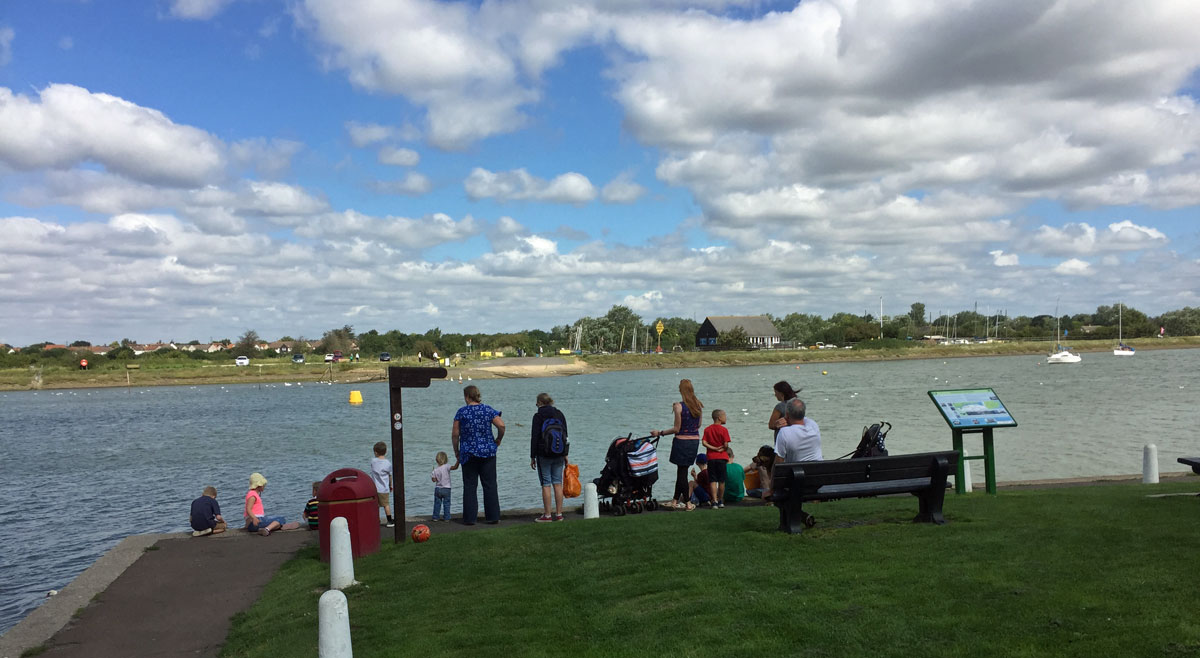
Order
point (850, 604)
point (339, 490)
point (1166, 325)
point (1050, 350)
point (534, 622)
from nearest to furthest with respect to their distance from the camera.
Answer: point (850, 604), point (534, 622), point (339, 490), point (1050, 350), point (1166, 325)

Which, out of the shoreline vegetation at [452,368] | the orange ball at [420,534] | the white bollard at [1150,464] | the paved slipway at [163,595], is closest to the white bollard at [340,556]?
the paved slipway at [163,595]

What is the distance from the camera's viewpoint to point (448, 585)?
8195 mm

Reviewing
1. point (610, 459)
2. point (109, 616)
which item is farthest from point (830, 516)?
point (109, 616)

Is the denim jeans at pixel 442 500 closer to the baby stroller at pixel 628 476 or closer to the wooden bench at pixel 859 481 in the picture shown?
the baby stroller at pixel 628 476

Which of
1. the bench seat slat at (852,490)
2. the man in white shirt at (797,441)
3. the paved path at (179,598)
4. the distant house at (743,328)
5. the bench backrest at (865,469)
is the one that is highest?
the distant house at (743,328)

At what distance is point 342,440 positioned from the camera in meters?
38.6

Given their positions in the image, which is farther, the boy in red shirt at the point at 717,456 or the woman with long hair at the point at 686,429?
the boy in red shirt at the point at 717,456

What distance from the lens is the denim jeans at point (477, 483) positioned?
37.5ft

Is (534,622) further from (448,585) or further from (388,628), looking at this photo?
(448,585)

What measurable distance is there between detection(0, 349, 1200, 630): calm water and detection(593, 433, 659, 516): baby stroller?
704cm

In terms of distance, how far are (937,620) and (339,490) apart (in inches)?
267

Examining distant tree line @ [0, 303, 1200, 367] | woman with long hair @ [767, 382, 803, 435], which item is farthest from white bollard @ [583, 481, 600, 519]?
distant tree line @ [0, 303, 1200, 367]

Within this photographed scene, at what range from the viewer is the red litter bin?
981cm

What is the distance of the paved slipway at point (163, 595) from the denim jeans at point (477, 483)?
0.22 metres
